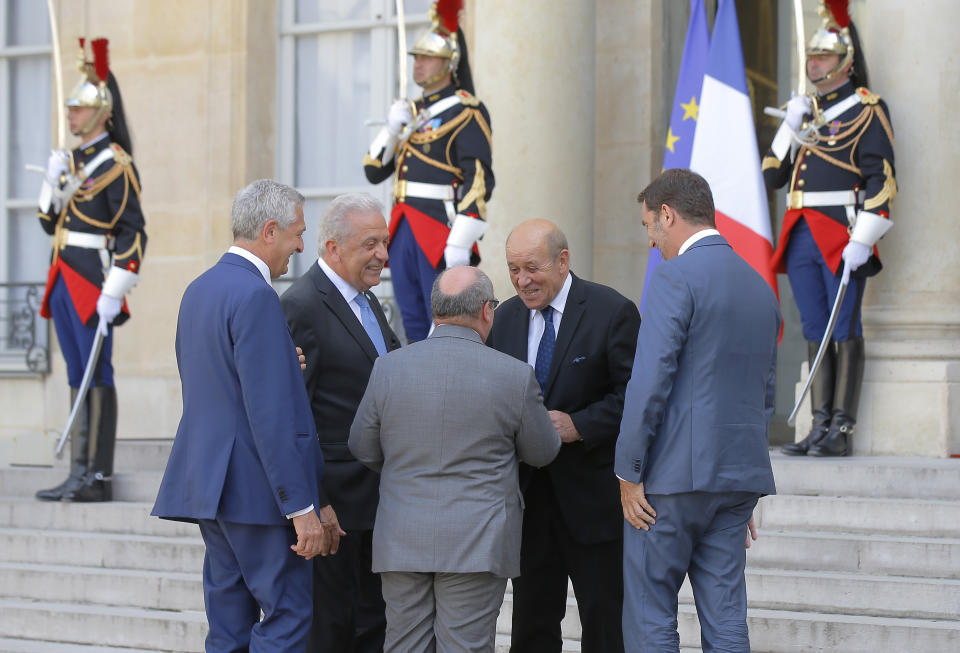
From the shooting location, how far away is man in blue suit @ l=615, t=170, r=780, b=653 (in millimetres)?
3986

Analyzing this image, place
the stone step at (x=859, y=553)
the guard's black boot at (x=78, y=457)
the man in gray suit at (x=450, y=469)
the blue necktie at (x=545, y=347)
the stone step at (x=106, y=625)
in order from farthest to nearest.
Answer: the guard's black boot at (x=78, y=457), the stone step at (x=106, y=625), the stone step at (x=859, y=553), the blue necktie at (x=545, y=347), the man in gray suit at (x=450, y=469)

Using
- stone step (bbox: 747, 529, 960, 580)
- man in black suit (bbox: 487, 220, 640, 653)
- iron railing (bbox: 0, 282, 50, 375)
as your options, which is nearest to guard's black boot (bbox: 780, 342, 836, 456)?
stone step (bbox: 747, 529, 960, 580)

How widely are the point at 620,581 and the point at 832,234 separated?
314cm

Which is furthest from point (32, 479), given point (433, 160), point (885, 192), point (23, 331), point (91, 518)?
point (885, 192)

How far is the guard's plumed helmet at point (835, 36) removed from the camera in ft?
23.2

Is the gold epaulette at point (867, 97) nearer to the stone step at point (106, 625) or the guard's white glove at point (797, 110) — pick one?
the guard's white glove at point (797, 110)

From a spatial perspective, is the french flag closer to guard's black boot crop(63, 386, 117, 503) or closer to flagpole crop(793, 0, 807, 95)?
flagpole crop(793, 0, 807, 95)

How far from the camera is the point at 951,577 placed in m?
5.54

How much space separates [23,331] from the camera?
10.5 meters

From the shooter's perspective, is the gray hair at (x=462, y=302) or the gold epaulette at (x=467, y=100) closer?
the gray hair at (x=462, y=302)

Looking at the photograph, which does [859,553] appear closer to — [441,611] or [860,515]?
[860,515]

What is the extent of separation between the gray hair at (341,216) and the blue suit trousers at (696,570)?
130 cm

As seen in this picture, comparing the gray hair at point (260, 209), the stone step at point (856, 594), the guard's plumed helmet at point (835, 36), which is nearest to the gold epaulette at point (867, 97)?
the guard's plumed helmet at point (835, 36)

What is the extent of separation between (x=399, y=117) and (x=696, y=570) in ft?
12.8
